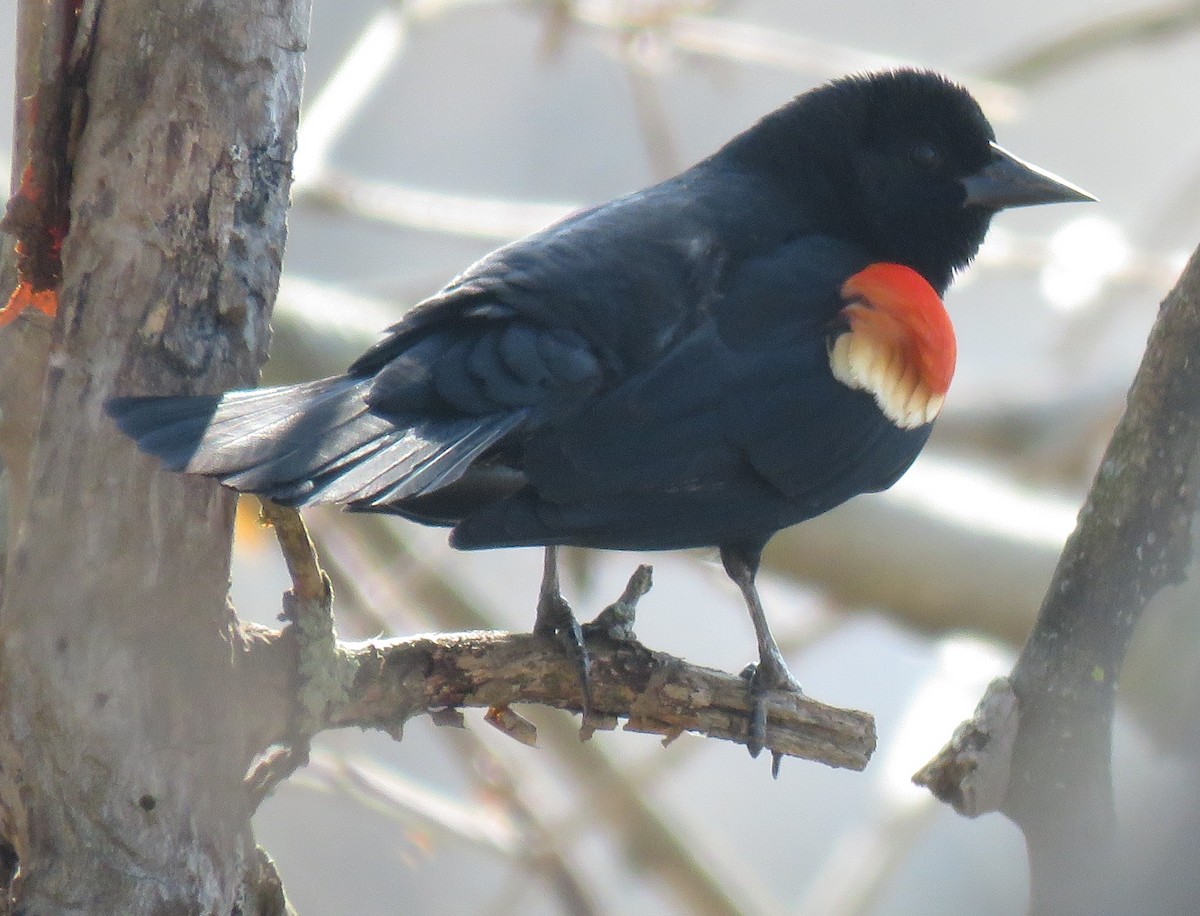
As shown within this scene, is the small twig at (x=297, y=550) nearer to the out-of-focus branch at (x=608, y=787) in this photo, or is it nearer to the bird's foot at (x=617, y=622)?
the bird's foot at (x=617, y=622)

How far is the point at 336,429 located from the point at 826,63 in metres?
2.42

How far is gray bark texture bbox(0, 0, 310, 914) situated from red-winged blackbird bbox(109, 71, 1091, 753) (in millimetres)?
145

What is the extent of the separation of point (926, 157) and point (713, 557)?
1048 millimetres

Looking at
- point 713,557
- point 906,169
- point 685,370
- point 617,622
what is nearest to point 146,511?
point 617,622

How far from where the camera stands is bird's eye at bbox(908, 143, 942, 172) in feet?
10.8

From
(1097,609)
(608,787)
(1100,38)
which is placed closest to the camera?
(1097,609)

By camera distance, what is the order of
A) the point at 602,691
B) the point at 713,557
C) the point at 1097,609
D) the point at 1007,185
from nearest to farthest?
1. the point at 1097,609
2. the point at 602,691
3. the point at 1007,185
4. the point at 713,557

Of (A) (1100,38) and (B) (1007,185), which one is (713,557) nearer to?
(B) (1007,185)

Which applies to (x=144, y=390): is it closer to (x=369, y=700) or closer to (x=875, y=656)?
(x=369, y=700)

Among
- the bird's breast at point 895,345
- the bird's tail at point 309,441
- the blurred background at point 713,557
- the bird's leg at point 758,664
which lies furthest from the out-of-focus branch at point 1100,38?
A: the bird's tail at point 309,441

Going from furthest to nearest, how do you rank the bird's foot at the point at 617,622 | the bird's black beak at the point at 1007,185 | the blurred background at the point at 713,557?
the blurred background at the point at 713,557 → the bird's black beak at the point at 1007,185 → the bird's foot at the point at 617,622

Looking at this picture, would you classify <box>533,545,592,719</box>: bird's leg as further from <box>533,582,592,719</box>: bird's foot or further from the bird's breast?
the bird's breast

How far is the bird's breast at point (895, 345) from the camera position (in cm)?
281

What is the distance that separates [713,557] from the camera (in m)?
3.56
